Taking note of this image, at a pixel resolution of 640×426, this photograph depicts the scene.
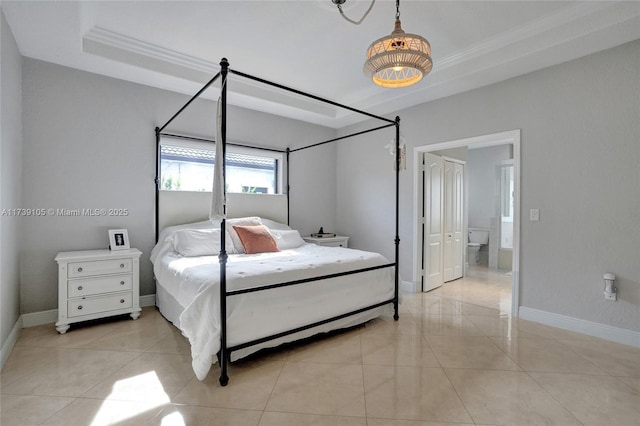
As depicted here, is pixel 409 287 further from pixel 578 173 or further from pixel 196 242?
pixel 196 242

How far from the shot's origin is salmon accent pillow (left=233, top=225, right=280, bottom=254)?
3500mm

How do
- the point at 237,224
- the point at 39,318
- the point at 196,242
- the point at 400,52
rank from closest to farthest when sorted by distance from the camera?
the point at 400,52, the point at 39,318, the point at 196,242, the point at 237,224

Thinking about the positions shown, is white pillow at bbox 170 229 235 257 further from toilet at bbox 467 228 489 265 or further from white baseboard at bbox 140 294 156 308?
toilet at bbox 467 228 489 265

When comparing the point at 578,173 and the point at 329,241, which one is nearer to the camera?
the point at 578,173

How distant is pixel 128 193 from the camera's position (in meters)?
3.47

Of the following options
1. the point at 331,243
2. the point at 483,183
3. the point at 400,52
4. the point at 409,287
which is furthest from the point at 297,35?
the point at 483,183

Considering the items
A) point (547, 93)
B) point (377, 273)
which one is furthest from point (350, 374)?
point (547, 93)

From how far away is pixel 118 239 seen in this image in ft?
10.7

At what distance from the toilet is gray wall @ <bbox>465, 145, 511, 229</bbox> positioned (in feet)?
0.67

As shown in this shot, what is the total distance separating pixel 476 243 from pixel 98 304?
20.9ft

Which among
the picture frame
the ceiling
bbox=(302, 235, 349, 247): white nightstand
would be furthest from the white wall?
bbox=(302, 235, 349, 247): white nightstand

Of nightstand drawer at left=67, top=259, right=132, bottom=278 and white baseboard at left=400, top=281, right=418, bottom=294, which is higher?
nightstand drawer at left=67, top=259, right=132, bottom=278

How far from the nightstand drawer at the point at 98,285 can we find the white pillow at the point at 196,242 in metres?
0.55

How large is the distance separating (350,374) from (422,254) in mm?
2577
